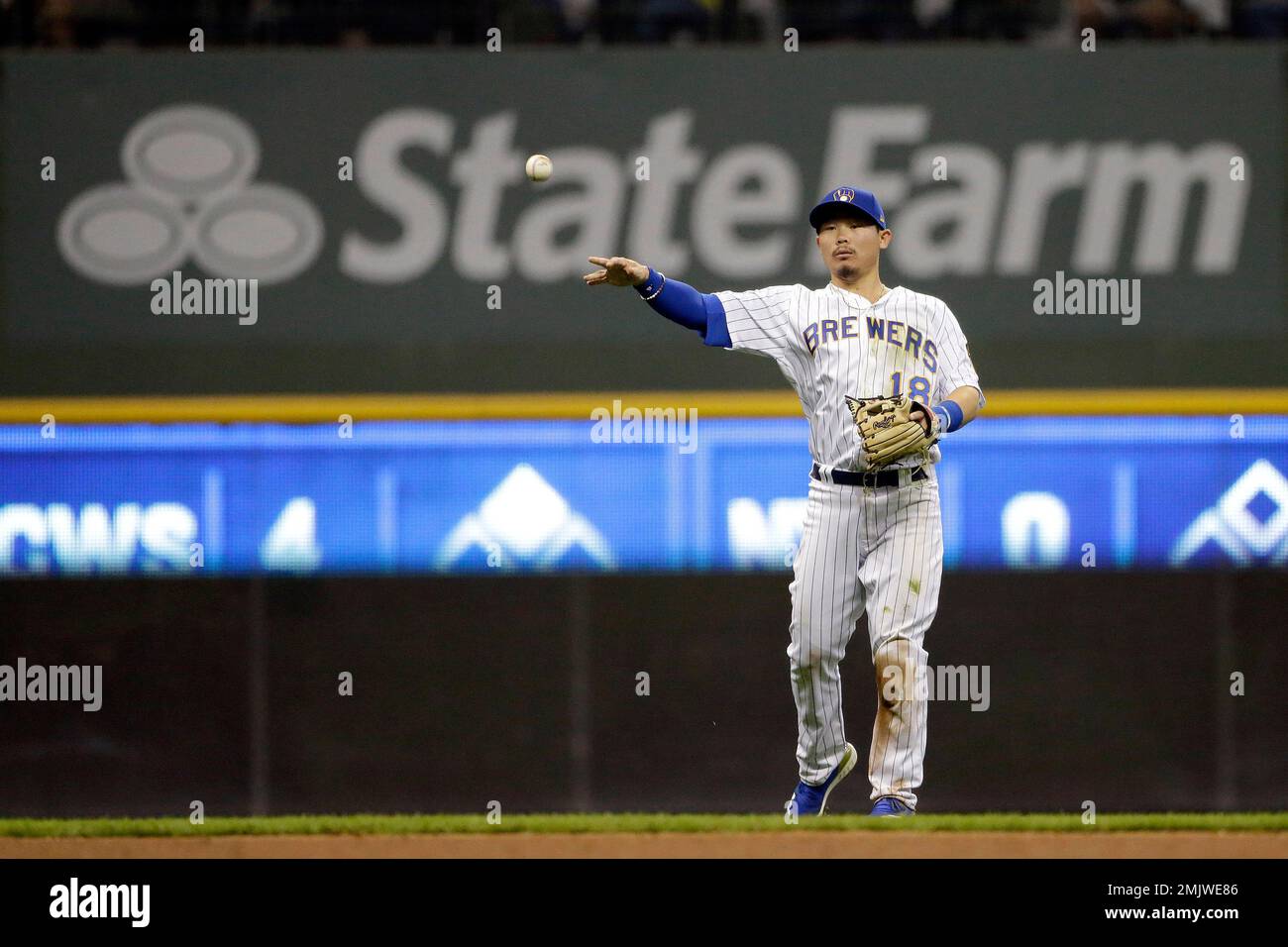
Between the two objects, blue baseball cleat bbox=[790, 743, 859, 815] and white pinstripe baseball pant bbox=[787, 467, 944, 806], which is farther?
blue baseball cleat bbox=[790, 743, 859, 815]

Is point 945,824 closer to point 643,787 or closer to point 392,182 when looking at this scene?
point 643,787

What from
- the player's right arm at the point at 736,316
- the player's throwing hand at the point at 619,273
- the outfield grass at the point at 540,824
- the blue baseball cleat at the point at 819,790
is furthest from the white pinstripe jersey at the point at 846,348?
the outfield grass at the point at 540,824

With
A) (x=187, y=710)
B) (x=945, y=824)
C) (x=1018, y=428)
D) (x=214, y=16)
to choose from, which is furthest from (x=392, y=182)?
(x=945, y=824)

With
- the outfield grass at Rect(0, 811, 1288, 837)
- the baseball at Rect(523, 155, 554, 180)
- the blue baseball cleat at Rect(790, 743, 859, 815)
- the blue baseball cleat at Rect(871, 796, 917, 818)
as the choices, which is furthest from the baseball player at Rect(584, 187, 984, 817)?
the outfield grass at Rect(0, 811, 1288, 837)

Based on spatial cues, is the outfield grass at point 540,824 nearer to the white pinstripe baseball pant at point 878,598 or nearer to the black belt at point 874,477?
the white pinstripe baseball pant at point 878,598

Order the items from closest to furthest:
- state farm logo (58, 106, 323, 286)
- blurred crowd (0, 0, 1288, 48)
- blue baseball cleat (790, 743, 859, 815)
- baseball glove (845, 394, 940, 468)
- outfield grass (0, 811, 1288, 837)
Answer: baseball glove (845, 394, 940, 468), blue baseball cleat (790, 743, 859, 815), outfield grass (0, 811, 1288, 837), state farm logo (58, 106, 323, 286), blurred crowd (0, 0, 1288, 48)

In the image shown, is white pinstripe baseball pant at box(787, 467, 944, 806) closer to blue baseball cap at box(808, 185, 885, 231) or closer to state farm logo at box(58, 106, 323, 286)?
blue baseball cap at box(808, 185, 885, 231)

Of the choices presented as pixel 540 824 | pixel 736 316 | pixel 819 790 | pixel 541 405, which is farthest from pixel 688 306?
pixel 540 824
